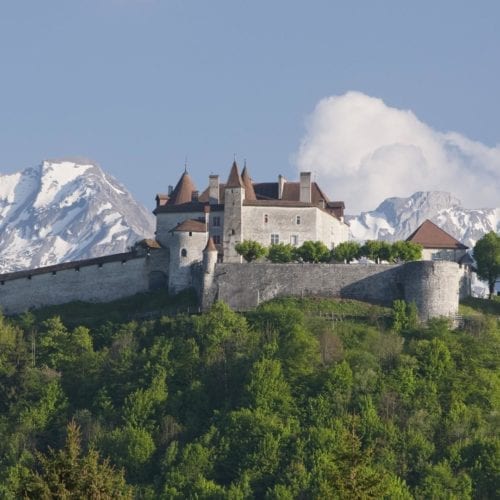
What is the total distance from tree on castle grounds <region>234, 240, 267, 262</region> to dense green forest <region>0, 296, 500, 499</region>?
14.9 feet

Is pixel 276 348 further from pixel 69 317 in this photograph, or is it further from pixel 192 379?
pixel 69 317

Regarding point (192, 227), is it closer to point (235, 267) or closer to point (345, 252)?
point (235, 267)

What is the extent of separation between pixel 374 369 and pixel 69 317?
2442 cm

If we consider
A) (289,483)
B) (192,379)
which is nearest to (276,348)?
(192,379)

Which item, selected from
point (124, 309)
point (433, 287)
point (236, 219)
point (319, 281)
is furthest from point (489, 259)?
point (124, 309)

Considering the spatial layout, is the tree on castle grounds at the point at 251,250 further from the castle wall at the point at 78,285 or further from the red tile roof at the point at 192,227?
the castle wall at the point at 78,285

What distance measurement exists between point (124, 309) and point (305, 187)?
52.9 ft

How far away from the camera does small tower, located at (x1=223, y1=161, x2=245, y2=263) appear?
353 ft

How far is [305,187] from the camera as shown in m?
110

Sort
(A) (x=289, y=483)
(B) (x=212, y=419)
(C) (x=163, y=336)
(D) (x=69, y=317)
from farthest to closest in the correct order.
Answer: (D) (x=69, y=317) < (C) (x=163, y=336) < (B) (x=212, y=419) < (A) (x=289, y=483)

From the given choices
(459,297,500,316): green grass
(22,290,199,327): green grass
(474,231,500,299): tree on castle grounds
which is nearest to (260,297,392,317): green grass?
(459,297,500,316): green grass

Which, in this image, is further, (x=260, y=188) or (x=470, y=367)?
(x=260, y=188)

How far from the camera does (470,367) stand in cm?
9788

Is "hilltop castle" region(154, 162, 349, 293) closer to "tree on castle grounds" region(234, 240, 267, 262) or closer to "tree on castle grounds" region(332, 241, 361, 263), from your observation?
"tree on castle grounds" region(234, 240, 267, 262)
